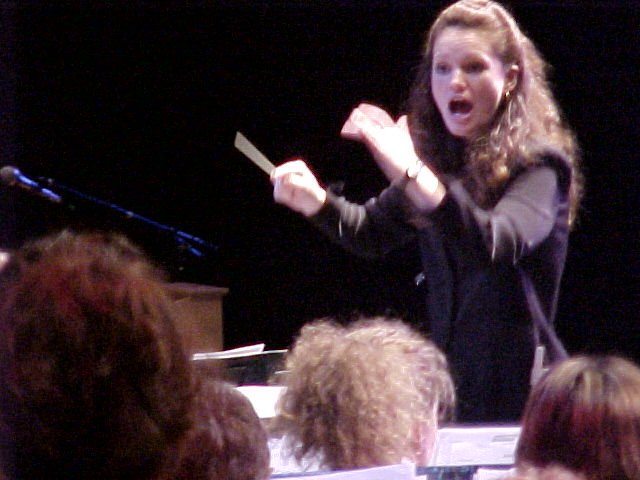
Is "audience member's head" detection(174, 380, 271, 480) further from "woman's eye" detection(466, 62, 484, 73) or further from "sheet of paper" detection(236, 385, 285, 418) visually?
"woman's eye" detection(466, 62, 484, 73)

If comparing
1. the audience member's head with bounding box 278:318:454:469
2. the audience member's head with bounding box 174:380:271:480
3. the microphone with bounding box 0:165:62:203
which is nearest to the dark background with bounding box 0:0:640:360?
the microphone with bounding box 0:165:62:203

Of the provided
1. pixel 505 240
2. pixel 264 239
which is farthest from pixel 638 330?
pixel 505 240

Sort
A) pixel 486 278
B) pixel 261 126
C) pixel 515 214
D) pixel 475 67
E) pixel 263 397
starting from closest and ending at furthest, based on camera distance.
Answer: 1. pixel 263 397
2. pixel 515 214
3. pixel 486 278
4. pixel 475 67
5. pixel 261 126

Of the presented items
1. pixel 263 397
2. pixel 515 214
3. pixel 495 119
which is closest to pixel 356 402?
pixel 263 397

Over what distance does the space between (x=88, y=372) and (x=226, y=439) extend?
0.29 meters

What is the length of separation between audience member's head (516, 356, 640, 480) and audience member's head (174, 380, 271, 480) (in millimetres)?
251

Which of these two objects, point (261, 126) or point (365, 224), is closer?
point (365, 224)

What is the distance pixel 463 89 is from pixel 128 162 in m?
2.38

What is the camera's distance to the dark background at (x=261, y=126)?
3.82 meters

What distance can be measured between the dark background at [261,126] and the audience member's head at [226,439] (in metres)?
2.79

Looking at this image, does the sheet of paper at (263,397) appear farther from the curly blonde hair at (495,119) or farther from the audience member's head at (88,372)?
the audience member's head at (88,372)

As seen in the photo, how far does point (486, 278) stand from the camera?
6.41ft

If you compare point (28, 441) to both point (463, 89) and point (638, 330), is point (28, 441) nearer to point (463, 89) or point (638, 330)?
point (463, 89)

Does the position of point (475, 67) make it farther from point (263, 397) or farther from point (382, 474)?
point (382, 474)
